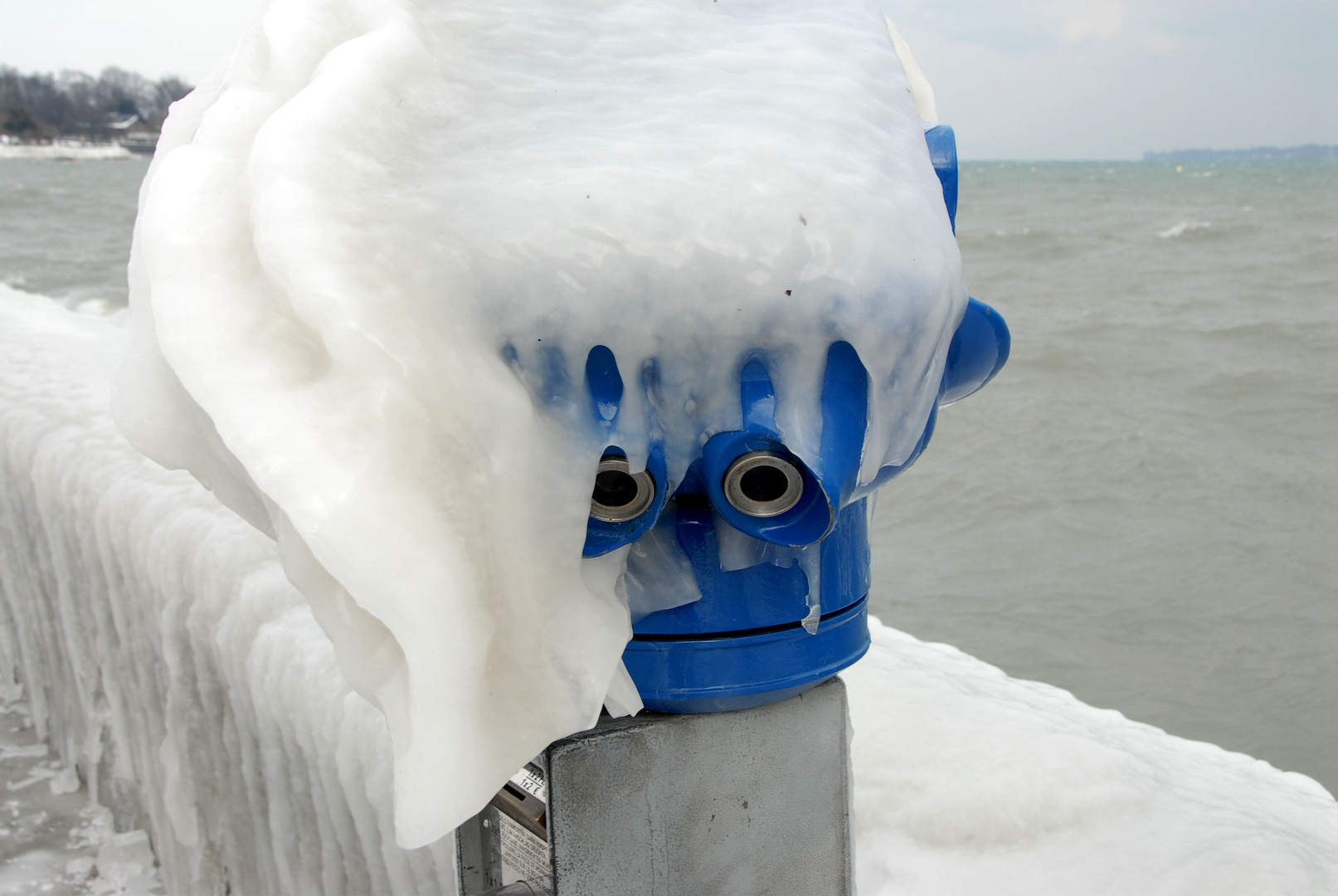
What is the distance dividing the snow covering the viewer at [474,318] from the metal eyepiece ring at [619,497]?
0.08 feet

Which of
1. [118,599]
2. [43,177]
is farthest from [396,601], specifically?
[43,177]

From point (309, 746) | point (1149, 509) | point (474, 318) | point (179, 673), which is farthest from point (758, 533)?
point (1149, 509)

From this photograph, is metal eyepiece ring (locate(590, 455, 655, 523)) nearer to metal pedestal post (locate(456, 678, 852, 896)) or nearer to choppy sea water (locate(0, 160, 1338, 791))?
metal pedestal post (locate(456, 678, 852, 896))

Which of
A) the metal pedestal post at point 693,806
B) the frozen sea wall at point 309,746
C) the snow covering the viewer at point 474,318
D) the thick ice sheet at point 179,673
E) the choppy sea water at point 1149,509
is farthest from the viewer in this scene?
the choppy sea water at point 1149,509

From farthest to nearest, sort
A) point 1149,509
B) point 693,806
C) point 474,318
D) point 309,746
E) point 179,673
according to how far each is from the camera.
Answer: point 1149,509 < point 179,673 < point 309,746 < point 693,806 < point 474,318

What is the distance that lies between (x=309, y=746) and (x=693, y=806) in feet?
2.32

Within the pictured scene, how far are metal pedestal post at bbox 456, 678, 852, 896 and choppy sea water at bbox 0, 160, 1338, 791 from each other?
203 cm

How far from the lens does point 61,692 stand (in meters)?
1.95

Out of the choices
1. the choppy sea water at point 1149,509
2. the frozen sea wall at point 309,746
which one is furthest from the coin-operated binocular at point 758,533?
the choppy sea water at point 1149,509

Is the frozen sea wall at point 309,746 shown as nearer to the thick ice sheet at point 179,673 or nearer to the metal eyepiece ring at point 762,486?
the thick ice sheet at point 179,673

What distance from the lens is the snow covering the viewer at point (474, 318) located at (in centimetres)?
57

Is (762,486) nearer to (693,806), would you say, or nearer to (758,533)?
(758,533)

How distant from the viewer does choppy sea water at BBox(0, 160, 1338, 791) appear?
276 centimetres

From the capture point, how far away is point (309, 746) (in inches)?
51.5
